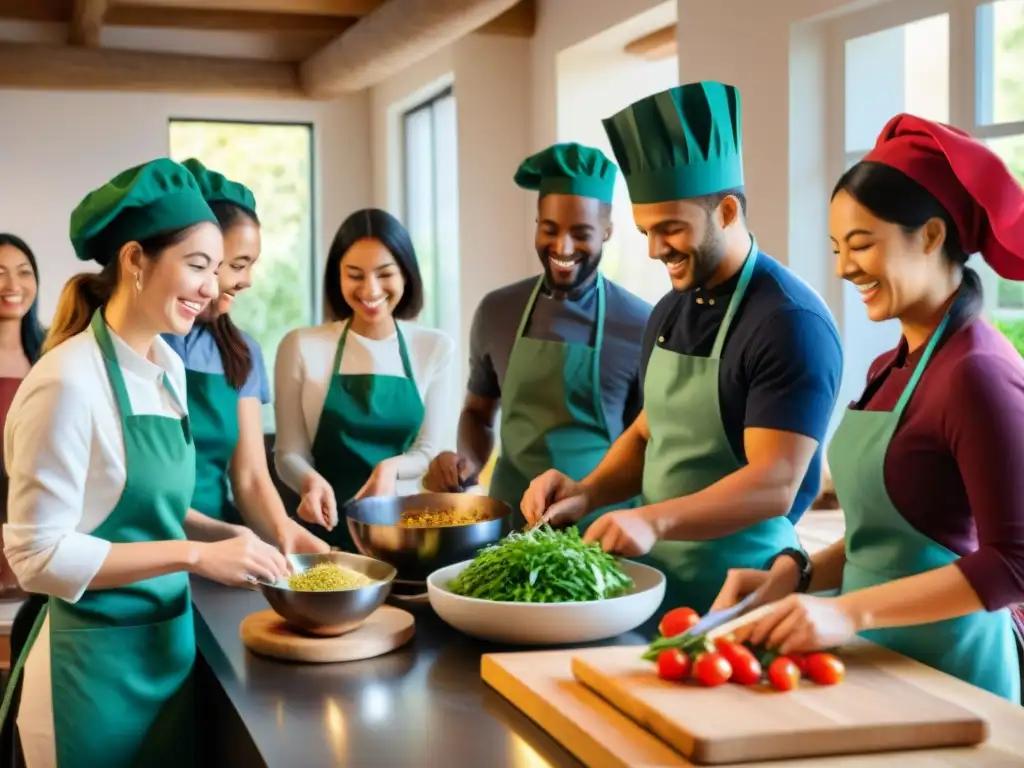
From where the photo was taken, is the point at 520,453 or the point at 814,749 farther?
the point at 520,453

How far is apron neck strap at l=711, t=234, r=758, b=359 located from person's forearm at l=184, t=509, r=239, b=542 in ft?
3.11

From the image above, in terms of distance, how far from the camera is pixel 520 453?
3.01 metres

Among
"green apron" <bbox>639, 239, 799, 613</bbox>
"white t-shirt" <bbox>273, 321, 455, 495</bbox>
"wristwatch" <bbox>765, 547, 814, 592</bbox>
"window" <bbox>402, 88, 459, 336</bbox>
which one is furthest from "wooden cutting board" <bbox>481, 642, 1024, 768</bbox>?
"window" <bbox>402, 88, 459, 336</bbox>

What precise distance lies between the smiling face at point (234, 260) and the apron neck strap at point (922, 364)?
1531mm

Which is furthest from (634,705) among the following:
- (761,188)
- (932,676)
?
(761,188)

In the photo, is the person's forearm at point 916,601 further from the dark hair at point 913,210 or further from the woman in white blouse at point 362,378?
the woman in white blouse at point 362,378

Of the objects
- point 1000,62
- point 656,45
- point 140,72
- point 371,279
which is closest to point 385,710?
point 371,279

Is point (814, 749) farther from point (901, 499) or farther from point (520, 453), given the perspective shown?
point (520, 453)

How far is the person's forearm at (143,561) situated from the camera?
187 cm

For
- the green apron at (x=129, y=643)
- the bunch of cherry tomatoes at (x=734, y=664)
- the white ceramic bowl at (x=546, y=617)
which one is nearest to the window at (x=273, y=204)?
the green apron at (x=129, y=643)

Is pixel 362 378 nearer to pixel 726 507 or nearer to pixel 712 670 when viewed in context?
pixel 726 507

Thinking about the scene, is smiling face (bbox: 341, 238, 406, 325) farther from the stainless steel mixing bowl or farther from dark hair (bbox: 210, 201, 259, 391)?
the stainless steel mixing bowl

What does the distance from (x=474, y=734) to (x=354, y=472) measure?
163 centimetres

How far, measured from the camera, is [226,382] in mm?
2766
